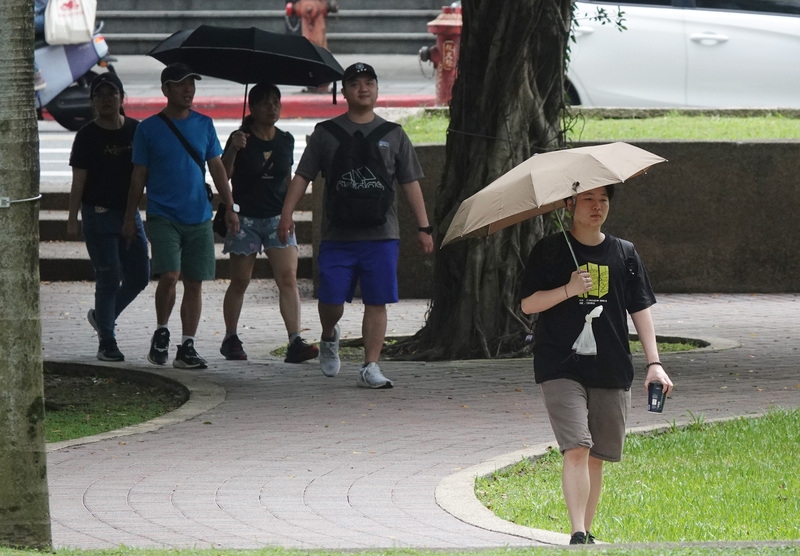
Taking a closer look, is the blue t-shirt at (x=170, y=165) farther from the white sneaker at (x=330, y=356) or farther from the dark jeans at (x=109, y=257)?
the white sneaker at (x=330, y=356)

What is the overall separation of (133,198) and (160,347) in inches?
39.0

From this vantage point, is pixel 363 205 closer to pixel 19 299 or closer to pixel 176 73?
pixel 176 73

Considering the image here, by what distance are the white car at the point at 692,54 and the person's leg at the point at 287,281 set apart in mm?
7363

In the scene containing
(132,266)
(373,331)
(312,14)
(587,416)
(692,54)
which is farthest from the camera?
(312,14)

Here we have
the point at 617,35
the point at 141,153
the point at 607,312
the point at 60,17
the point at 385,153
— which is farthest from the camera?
the point at 60,17

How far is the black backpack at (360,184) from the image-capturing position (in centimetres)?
873

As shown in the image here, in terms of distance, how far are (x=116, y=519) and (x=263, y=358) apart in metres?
4.41

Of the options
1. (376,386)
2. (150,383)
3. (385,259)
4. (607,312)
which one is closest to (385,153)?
(385,259)

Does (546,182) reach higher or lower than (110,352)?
higher

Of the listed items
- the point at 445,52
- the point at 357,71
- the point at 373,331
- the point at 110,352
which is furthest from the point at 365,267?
the point at 445,52

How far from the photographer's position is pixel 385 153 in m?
8.80

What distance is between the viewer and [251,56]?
1016cm

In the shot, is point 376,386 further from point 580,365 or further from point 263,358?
point 580,365

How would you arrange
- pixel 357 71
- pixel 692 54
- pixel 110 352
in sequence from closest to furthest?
pixel 357 71
pixel 110 352
pixel 692 54
